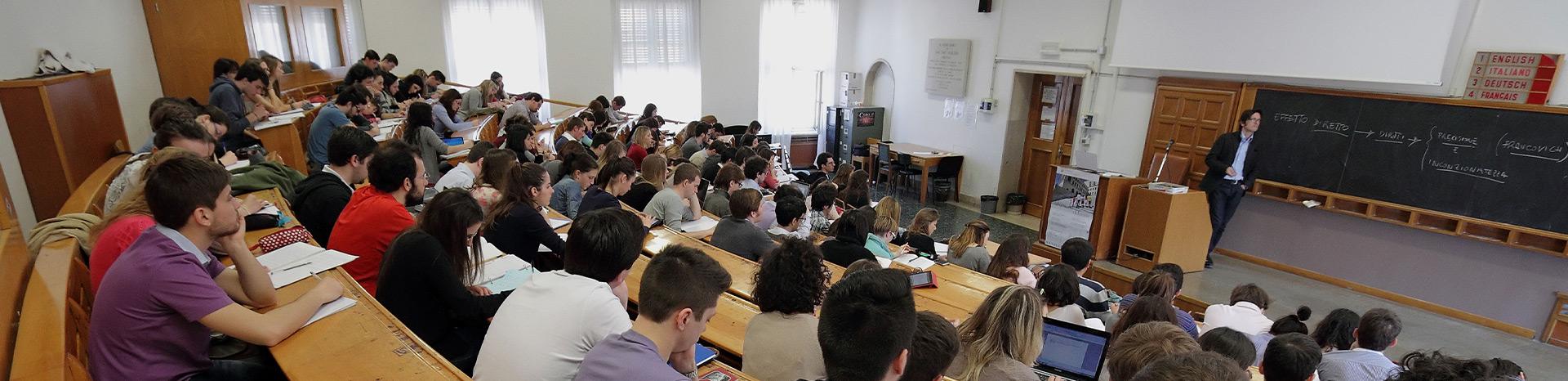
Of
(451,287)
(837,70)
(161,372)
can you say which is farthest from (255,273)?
(837,70)

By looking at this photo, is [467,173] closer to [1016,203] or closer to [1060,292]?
[1060,292]

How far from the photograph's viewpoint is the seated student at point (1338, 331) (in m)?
3.77

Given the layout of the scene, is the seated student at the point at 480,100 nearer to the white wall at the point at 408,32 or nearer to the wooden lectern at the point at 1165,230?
the white wall at the point at 408,32

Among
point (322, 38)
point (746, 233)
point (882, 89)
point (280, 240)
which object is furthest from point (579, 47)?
point (280, 240)

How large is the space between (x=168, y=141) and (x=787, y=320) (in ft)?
11.1

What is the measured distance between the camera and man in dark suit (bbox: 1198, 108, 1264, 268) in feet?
22.8

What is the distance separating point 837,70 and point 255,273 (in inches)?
434

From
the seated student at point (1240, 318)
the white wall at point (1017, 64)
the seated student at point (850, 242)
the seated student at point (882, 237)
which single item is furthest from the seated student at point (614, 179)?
the white wall at point (1017, 64)

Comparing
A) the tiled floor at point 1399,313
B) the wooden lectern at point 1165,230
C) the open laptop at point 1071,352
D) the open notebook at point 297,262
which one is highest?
the open notebook at point 297,262

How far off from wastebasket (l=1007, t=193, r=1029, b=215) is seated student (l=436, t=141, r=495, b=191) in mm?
7392

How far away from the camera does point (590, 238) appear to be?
1.93 m

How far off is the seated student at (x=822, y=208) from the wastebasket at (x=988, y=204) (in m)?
5.01

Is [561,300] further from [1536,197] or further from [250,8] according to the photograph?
[1536,197]

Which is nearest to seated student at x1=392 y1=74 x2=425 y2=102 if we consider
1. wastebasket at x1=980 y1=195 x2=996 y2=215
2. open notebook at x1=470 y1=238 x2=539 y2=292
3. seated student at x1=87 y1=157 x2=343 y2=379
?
open notebook at x1=470 y1=238 x2=539 y2=292
